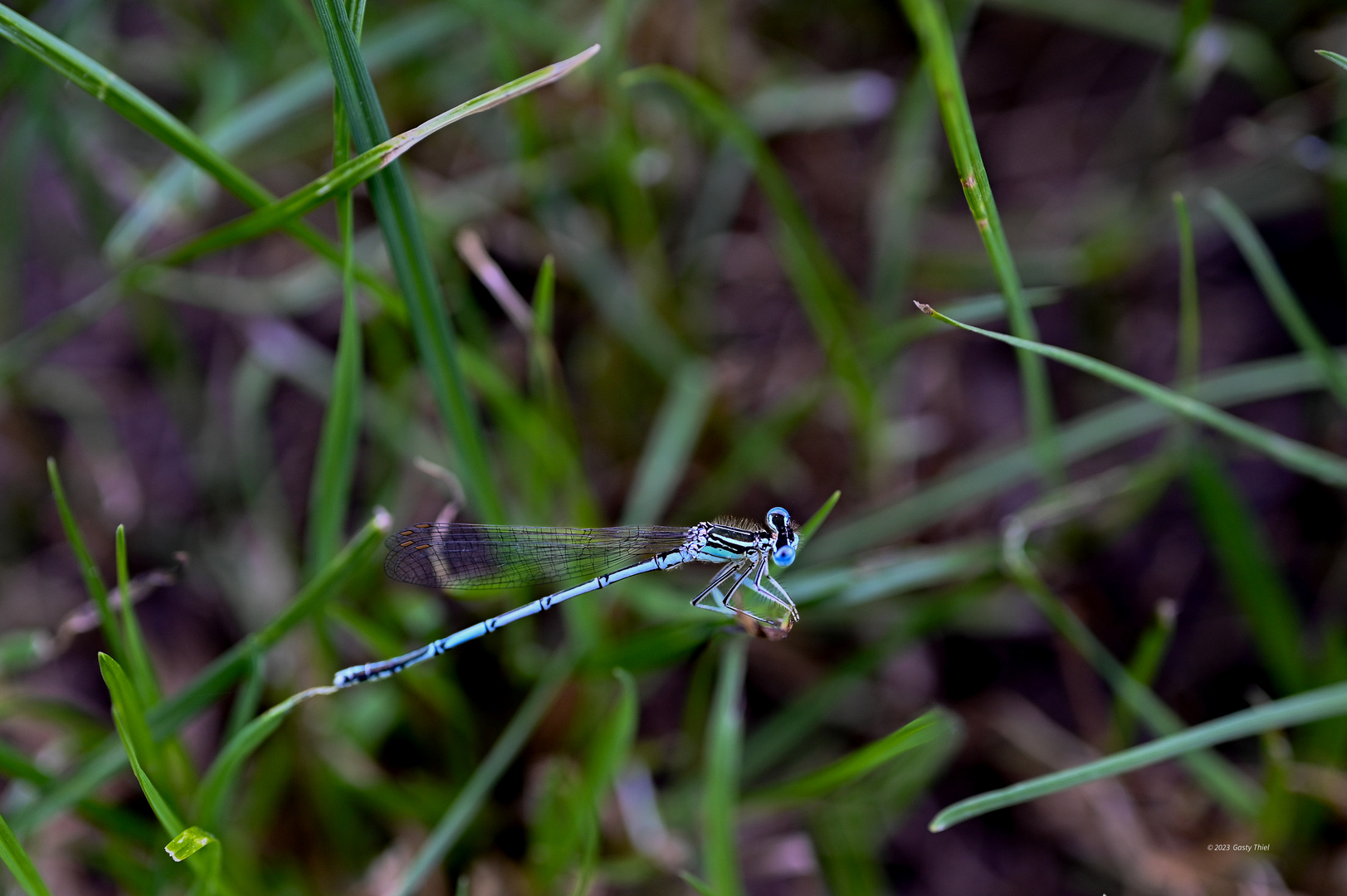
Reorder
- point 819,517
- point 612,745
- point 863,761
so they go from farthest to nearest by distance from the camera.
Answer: point 612,745, point 863,761, point 819,517

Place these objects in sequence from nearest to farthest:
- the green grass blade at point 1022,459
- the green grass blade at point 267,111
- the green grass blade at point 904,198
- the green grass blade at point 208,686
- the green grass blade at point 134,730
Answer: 1. the green grass blade at point 134,730
2. the green grass blade at point 208,686
3. the green grass blade at point 1022,459
4. the green grass blade at point 267,111
5. the green grass blade at point 904,198

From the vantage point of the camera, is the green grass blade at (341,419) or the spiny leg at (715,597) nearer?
the green grass blade at (341,419)

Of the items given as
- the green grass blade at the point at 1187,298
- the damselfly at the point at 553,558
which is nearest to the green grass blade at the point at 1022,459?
the green grass blade at the point at 1187,298

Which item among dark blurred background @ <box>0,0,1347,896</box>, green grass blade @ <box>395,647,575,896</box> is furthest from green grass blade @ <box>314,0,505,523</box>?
green grass blade @ <box>395,647,575,896</box>

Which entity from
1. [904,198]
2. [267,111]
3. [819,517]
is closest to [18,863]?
[819,517]

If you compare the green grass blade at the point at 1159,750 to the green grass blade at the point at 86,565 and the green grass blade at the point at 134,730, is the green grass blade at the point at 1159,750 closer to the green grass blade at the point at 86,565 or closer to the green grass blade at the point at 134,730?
the green grass blade at the point at 134,730

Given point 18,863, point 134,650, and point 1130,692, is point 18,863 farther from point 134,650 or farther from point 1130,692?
point 1130,692
